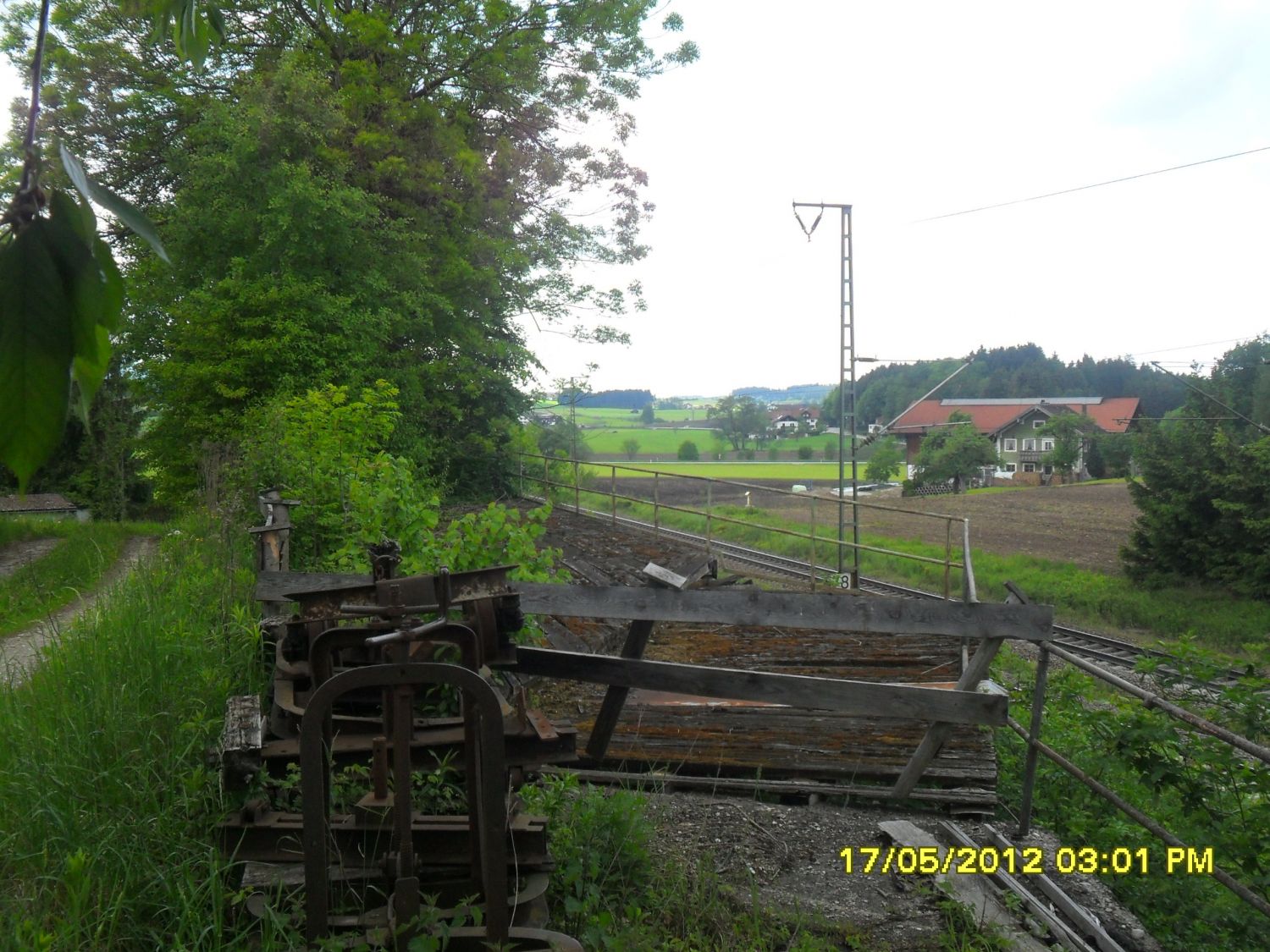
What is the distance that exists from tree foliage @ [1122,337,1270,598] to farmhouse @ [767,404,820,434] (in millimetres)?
10978

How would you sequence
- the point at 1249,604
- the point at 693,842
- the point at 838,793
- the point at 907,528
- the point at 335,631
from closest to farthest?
the point at 335,631 → the point at 693,842 → the point at 838,793 → the point at 1249,604 → the point at 907,528

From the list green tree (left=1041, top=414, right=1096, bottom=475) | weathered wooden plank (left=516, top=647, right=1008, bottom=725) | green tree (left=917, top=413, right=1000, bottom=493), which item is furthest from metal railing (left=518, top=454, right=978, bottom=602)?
weathered wooden plank (left=516, top=647, right=1008, bottom=725)

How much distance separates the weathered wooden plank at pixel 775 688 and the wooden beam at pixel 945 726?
0.21 m

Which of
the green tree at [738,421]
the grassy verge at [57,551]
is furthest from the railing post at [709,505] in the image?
the grassy verge at [57,551]

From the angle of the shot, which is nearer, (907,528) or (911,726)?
(911,726)

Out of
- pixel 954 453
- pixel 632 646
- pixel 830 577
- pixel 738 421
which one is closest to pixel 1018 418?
pixel 954 453

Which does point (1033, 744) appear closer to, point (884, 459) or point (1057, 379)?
point (884, 459)

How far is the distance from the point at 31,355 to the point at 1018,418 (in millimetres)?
32858

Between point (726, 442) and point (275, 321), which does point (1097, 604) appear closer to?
point (726, 442)

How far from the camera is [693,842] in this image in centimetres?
445

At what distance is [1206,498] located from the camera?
91.1 ft

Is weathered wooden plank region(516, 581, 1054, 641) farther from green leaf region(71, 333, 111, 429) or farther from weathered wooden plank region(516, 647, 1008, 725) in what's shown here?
green leaf region(71, 333, 111, 429)

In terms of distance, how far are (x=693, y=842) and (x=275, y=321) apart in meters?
11.8

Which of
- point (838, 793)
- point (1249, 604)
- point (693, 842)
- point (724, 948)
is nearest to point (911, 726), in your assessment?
point (838, 793)
